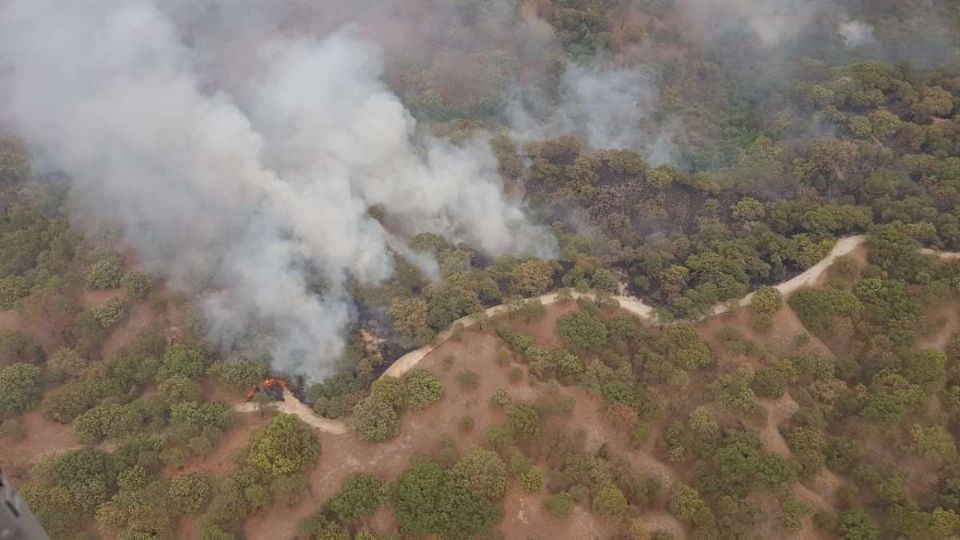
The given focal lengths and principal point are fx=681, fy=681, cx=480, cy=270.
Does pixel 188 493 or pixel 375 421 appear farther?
pixel 375 421

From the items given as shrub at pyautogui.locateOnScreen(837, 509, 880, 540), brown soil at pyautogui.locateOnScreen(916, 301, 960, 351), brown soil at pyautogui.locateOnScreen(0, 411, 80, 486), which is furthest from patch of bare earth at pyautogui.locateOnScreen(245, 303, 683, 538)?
brown soil at pyautogui.locateOnScreen(916, 301, 960, 351)

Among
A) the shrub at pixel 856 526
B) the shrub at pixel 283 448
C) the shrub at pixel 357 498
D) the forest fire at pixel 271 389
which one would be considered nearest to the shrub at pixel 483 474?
the shrub at pixel 357 498

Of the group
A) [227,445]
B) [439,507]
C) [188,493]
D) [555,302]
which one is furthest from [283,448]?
[555,302]

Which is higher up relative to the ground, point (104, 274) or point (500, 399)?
point (104, 274)

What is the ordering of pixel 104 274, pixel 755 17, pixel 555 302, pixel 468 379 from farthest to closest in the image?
pixel 755 17 < pixel 555 302 < pixel 104 274 < pixel 468 379

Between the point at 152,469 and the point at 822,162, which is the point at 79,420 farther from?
the point at 822,162


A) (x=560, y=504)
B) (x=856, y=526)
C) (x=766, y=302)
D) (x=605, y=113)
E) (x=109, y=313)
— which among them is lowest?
(x=856, y=526)

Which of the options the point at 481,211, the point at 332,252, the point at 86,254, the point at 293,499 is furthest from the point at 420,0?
the point at 293,499

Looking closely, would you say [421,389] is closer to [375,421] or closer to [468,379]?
[468,379]

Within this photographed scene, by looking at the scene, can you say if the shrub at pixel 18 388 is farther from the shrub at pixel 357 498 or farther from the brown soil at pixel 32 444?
the shrub at pixel 357 498
